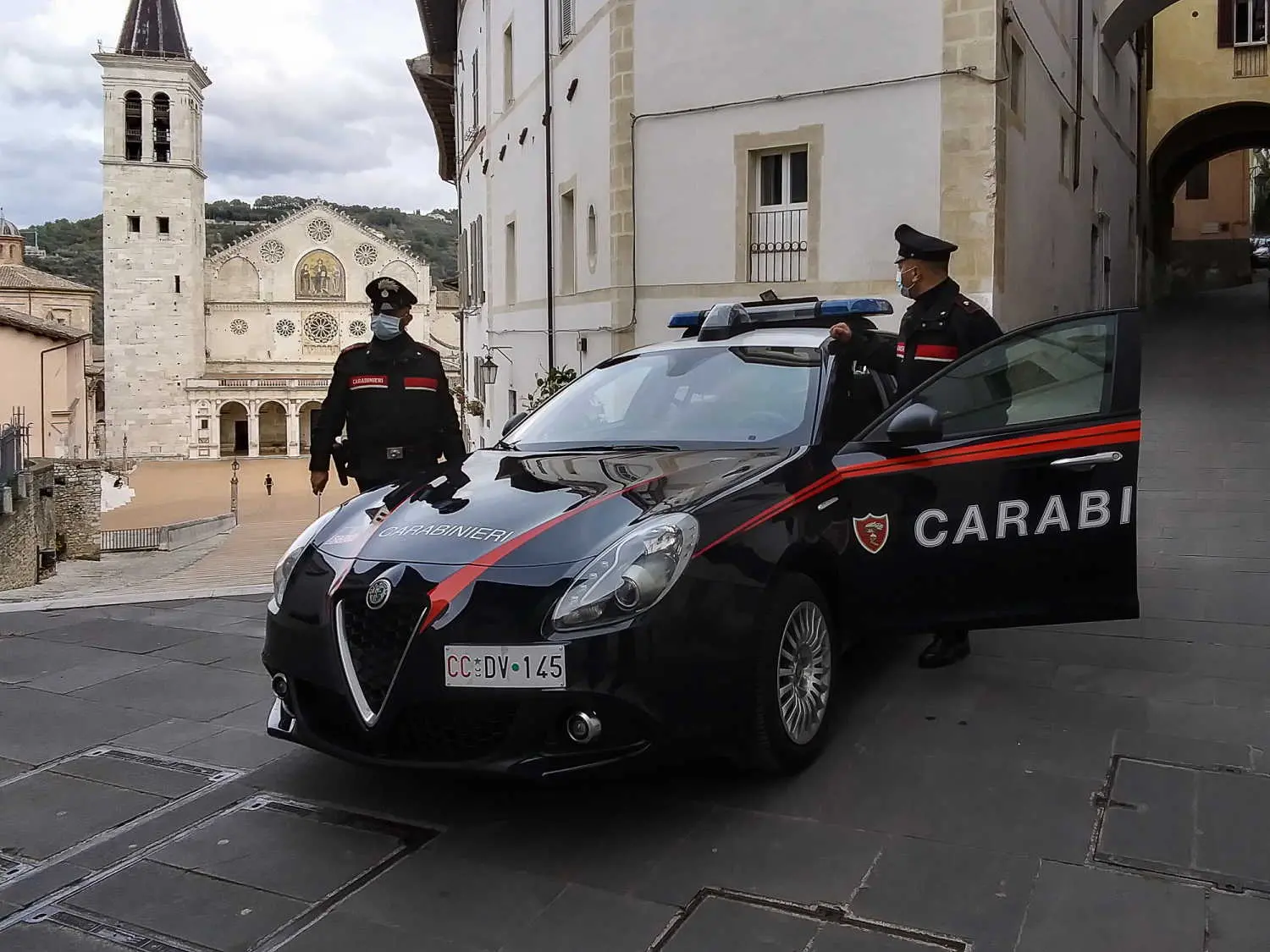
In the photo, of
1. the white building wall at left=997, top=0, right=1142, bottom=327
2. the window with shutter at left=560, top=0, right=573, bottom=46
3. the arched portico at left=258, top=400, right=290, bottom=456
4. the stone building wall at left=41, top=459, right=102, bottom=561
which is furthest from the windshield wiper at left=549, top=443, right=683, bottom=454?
the arched portico at left=258, top=400, right=290, bottom=456

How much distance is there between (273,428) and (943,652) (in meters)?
72.3

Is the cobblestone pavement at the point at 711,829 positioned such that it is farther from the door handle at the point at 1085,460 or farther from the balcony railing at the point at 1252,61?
the balcony railing at the point at 1252,61

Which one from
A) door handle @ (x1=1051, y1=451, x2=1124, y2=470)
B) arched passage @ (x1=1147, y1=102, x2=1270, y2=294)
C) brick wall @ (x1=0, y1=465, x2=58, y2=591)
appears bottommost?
brick wall @ (x1=0, y1=465, x2=58, y2=591)

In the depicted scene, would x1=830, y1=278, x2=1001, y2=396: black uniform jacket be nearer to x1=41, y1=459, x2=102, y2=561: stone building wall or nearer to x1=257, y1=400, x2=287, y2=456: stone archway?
x1=41, y1=459, x2=102, y2=561: stone building wall

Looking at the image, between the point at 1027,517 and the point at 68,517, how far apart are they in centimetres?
3021

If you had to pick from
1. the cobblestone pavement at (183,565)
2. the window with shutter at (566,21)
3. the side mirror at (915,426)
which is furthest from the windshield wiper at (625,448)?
the cobblestone pavement at (183,565)

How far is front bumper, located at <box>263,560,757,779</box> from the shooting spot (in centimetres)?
335

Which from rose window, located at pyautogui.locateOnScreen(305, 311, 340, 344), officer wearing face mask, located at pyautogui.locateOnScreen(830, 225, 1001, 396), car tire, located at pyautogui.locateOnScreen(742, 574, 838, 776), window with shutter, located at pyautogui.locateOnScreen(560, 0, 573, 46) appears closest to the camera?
car tire, located at pyautogui.locateOnScreen(742, 574, 838, 776)

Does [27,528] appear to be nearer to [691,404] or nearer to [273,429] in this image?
[691,404]

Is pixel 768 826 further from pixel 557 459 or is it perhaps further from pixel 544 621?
pixel 557 459

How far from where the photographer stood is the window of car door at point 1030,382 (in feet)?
15.4

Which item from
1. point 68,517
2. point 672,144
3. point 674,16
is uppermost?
point 674,16

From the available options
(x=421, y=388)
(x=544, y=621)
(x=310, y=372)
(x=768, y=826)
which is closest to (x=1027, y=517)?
(x=768, y=826)

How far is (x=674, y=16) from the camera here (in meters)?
14.6
